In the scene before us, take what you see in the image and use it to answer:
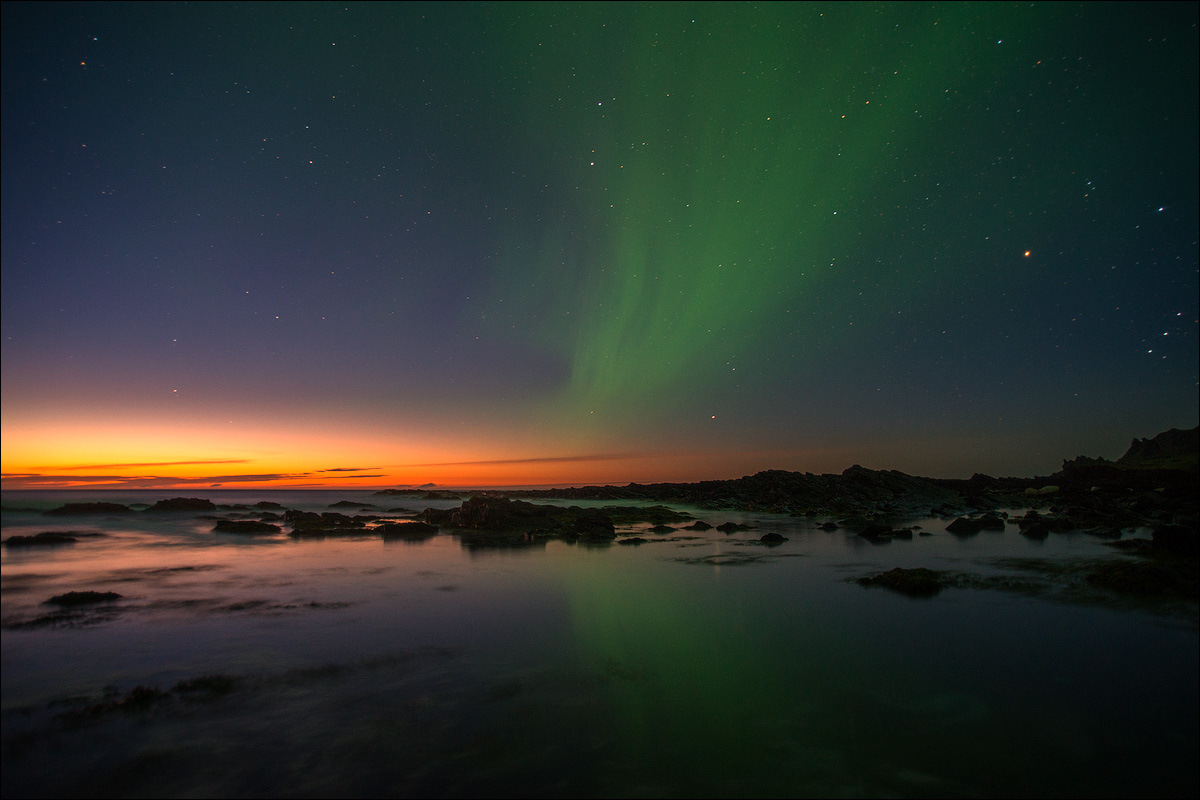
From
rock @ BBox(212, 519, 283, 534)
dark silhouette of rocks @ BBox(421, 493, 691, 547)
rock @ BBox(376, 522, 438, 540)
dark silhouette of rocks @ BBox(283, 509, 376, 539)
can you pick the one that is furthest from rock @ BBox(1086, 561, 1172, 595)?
A: rock @ BBox(212, 519, 283, 534)

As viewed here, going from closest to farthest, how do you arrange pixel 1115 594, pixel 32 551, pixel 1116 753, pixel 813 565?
pixel 1116 753 < pixel 1115 594 < pixel 32 551 < pixel 813 565

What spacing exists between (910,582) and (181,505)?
199ft

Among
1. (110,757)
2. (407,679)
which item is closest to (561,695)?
(407,679)

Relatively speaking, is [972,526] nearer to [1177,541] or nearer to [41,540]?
[1177,541]

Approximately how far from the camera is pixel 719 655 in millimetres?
11328

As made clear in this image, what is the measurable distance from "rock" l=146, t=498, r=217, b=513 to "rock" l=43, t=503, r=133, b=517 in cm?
472

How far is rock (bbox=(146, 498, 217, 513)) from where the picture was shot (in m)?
43.8

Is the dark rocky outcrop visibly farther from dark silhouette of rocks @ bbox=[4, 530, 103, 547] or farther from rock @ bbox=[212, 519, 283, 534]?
rock @ bbox=[212, 519, 283, 534]

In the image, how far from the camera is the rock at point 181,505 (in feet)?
144

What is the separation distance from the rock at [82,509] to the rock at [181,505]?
186 inches

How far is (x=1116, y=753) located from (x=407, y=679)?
38.9 ft

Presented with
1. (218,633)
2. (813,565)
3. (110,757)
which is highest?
(110,757)

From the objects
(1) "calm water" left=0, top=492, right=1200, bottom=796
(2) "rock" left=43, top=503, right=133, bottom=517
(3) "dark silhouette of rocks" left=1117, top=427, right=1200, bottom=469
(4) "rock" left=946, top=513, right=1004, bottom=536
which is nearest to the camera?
(1) "calm water" left=0, top=492, right=1200, bottom=796

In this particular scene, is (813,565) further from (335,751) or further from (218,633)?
(218,633)
